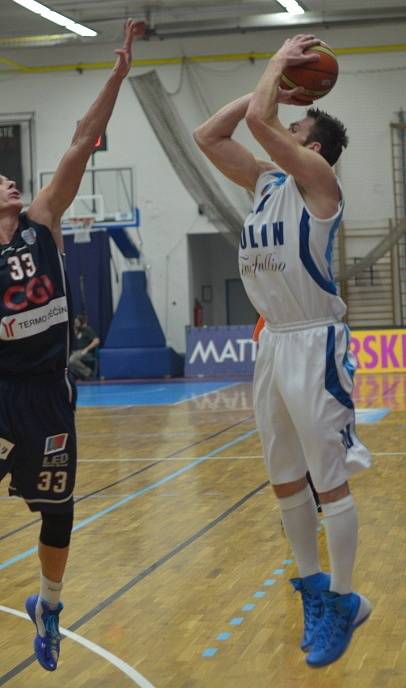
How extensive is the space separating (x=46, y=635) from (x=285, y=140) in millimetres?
2072

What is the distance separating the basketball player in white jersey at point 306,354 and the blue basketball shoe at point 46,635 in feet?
3.20

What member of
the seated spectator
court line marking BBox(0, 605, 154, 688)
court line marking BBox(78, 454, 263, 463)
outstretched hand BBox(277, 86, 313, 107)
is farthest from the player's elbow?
the seated spectator

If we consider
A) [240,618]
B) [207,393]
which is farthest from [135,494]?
[207,393]

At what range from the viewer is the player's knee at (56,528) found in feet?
14.3

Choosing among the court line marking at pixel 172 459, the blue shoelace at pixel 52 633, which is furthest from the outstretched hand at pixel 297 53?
the court line marking at pixel 172 459

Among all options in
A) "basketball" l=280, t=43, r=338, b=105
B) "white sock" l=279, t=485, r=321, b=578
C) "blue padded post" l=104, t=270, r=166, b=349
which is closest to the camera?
"basketball" l=280, t=43, r=338, b=105

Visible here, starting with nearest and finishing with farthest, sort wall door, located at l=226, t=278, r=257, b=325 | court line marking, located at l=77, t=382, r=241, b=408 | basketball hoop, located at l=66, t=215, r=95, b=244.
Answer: court line marking, located at l=77, t=382, r=241, b=408
basketball hoop, located at l=66, t=215, r=95, b=244
wall door, located at l=226, t=278, r=257, b=325

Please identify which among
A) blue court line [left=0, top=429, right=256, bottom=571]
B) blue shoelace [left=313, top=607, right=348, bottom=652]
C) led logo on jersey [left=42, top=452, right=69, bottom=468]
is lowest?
blue court line [left=0, top=429, right=256, bottom=571]

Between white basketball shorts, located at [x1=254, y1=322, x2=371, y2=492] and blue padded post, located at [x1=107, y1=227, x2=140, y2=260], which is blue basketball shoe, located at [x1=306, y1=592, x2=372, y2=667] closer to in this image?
white basketball shorts, located at [x1=254, y1=322, x2=371, y2=492]

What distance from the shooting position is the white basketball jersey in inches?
155

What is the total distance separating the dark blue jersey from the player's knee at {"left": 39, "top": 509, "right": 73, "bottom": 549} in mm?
581

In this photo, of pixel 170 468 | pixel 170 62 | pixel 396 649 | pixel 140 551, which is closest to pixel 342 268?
pixel 170 62

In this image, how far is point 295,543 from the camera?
4.18 m

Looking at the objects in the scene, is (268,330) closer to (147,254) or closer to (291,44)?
(291,44)
